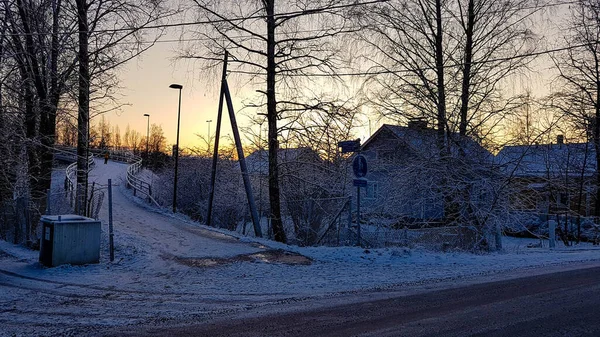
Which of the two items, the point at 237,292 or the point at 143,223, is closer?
the point at 237,292

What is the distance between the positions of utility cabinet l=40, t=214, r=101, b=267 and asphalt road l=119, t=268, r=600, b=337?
602 cm

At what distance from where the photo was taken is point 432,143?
757 inches

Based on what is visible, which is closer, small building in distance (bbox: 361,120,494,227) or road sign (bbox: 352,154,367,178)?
road sign (bbox: 352,154,367,178)

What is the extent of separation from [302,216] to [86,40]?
10.2 meters

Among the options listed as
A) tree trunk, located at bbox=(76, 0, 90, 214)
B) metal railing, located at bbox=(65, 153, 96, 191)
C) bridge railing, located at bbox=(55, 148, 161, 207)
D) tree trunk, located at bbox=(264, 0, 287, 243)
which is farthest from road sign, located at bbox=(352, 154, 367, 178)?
metal railing, located at bbox=(65, 153, 96, 191)

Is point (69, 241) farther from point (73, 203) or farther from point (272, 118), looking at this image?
point (272, 118)

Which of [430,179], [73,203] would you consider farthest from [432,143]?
[73,203]

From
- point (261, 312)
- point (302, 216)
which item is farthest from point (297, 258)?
point (302, 216)

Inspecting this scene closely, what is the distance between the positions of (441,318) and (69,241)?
8561 mm

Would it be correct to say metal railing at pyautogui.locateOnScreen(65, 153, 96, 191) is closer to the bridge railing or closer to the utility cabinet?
the bridge railing

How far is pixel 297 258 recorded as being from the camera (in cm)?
1307

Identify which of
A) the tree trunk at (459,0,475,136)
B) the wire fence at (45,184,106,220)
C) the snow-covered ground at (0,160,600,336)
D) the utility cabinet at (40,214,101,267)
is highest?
the tree trunk at (459,0,475,136)

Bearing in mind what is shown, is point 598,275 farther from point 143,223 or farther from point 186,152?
point 186,152

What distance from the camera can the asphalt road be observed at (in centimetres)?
641
